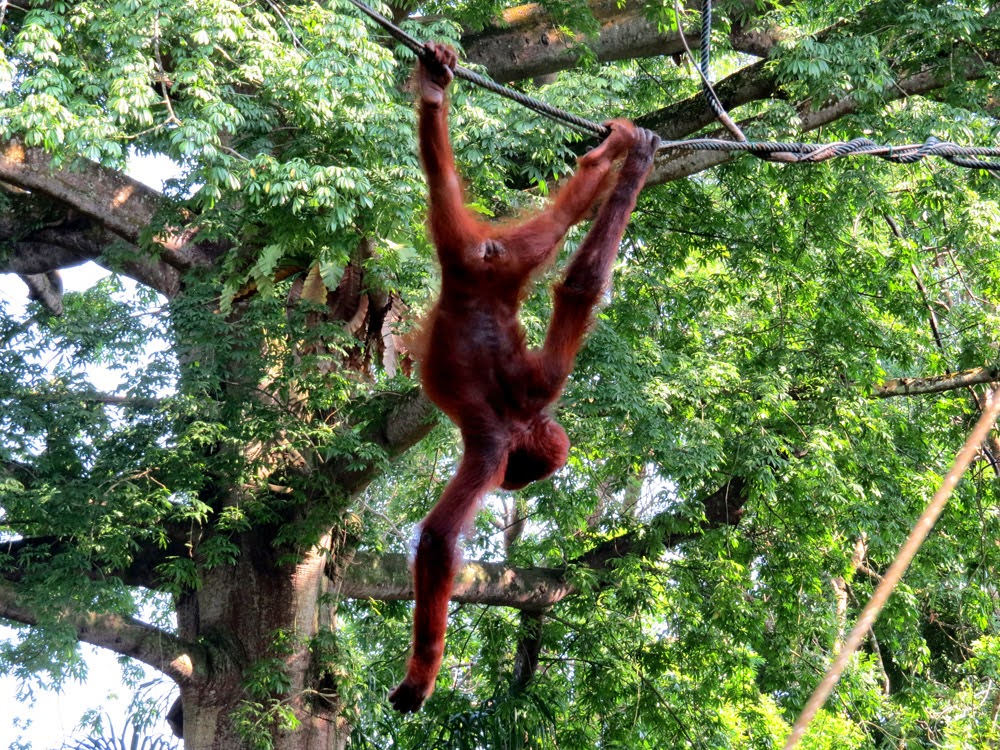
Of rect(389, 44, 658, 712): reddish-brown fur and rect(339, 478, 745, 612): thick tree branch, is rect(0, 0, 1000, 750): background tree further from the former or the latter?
rect(389, 44, 658, 712): reddish-brown fur

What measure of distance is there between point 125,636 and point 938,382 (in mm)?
6870

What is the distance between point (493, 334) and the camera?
3729 millimetres

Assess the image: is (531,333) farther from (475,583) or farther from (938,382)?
(938,382)

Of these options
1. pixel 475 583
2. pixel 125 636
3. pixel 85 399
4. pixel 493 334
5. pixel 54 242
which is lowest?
pixel 493 334

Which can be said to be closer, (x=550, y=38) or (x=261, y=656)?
(x=261, y=656)

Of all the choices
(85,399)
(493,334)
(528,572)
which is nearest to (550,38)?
(528,572)

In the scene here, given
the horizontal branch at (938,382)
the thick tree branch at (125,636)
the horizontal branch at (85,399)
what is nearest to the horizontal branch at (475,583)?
the thick tree branch at (125,636)

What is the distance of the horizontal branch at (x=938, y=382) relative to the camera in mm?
9539

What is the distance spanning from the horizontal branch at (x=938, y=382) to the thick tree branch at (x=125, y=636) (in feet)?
20.2

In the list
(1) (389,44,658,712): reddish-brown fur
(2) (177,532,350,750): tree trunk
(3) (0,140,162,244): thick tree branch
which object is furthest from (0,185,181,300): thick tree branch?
(1) (389,44,658,712): reddish-brown fur

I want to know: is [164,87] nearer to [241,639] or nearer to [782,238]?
[241,639]

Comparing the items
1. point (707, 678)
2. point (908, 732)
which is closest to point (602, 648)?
point (707, 678)

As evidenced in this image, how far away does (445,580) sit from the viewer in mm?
3568

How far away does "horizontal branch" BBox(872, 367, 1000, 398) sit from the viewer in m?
9.54
